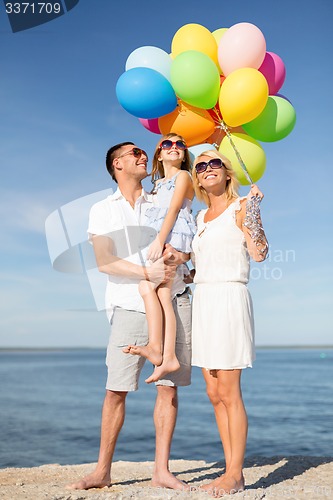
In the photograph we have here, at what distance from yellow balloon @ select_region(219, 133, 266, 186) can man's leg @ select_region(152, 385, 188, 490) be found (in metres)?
1.68

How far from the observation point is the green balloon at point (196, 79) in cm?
378

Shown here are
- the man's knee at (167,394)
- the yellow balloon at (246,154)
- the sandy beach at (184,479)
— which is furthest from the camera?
the yellow balloon at (246,154)

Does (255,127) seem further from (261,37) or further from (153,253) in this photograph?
(153,253)

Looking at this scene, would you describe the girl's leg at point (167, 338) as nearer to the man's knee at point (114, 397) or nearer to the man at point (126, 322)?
the man at point (126, 322)

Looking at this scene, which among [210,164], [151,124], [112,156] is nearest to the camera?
[210,164]

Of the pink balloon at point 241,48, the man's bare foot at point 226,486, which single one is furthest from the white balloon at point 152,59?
the man's bare foot at point 226,486

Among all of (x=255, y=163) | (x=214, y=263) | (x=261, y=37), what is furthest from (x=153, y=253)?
(x=261, y=37)

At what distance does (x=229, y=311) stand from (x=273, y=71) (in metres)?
2.21

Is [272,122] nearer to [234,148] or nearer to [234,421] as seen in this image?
A: [234,148]

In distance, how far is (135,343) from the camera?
3.51 metres

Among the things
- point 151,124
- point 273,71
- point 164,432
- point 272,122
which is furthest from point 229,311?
point 273,71

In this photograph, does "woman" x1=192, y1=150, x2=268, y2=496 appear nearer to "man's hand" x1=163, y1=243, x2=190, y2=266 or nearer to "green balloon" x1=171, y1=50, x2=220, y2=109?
"man's hand" x1=163, y1=243, x2=190, y2=266

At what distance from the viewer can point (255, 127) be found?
4.15m

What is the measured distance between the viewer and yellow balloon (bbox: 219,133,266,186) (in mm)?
A: 3926
